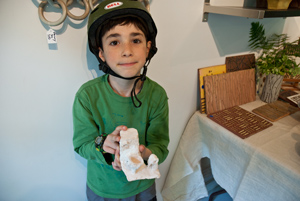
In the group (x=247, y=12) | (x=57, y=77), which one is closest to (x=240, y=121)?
(x=247, y=12)

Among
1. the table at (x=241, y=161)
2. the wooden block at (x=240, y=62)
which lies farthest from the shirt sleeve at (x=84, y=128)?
the wooden block at (x=240, y=62)

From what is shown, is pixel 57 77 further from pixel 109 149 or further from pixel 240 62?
pixel 240 62

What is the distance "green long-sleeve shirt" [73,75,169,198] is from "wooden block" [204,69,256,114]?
46 cm

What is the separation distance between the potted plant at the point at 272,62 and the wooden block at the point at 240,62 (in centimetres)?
4

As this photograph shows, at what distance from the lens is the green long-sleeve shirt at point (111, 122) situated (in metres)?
0.76

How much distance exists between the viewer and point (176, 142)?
1368 millimetres

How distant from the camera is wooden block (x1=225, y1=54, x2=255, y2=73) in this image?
1301 mm

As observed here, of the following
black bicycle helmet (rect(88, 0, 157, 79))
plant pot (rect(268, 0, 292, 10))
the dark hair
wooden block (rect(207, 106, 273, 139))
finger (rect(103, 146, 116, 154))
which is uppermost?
plant pot (rect(268, 0, 292, 10))

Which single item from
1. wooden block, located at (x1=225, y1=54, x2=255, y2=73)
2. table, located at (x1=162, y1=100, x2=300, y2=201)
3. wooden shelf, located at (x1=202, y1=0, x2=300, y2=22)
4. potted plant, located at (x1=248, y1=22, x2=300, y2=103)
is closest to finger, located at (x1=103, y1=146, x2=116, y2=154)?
table, located at (x1=162, y1=100, x2=300, y2=201)

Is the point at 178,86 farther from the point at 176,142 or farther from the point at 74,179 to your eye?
the point at 74,179

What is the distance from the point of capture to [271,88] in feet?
4.32

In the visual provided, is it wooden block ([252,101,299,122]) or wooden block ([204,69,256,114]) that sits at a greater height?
wooden block ([204,69,256,114])

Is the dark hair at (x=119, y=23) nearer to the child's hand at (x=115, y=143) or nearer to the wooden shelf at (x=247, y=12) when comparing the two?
the child's hand at (x=115, y=143)

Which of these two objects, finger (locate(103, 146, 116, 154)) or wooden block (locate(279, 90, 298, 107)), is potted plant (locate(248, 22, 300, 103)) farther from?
finger (locate(103, 146, 116, 154))
